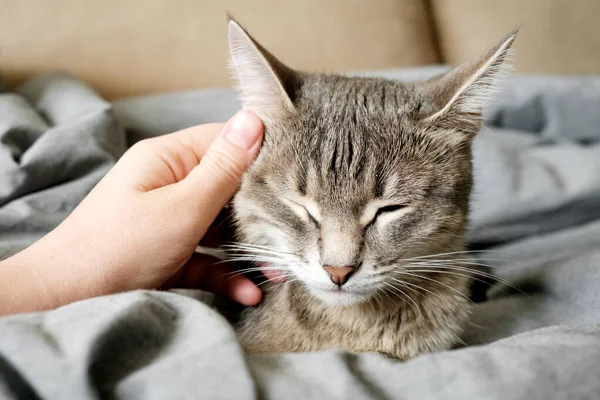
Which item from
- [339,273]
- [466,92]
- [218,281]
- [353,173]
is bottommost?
[218,281]

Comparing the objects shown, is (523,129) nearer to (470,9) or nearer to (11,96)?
(470,9)

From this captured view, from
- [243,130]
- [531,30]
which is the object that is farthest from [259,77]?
[531,30]

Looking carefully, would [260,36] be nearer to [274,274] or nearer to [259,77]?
[259,77]

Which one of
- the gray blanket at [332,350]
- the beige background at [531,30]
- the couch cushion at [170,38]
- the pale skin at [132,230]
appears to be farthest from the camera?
the beige background at [531,30]

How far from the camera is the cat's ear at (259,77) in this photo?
947 millimetres

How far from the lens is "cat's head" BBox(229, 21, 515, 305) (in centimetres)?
92

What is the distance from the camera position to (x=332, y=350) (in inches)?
28.0

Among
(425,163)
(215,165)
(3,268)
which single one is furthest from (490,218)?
(3,268)

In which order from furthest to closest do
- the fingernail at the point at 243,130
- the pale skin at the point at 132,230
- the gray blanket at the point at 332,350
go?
1. the fingernail at the point at 243,130
2. the pale skin at the point at 132,230
3. the gray blanket at the point at 332,350

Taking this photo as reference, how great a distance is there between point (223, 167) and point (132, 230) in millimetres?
193

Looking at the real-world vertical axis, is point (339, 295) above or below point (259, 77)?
below

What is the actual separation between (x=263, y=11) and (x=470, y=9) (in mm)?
963

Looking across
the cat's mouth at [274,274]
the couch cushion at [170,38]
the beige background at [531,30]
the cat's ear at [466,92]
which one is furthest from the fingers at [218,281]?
the beige background at [531,30]

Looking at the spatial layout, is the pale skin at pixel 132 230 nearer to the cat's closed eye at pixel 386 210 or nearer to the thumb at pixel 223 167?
the thumb at pixel 223 167
